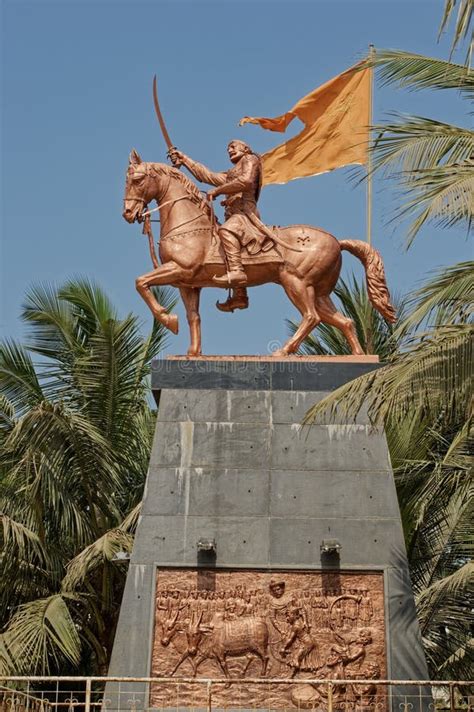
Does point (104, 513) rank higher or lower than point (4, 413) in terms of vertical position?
lower

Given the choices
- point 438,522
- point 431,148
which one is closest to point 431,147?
point 431,148

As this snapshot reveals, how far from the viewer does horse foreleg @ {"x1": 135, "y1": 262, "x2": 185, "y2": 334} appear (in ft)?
46.5

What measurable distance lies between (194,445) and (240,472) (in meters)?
0.59

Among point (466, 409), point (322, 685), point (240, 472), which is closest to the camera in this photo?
point (466, 409)

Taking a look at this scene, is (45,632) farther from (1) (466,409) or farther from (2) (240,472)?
(1) (466,409)

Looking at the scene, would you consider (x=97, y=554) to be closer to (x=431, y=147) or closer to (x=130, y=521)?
(x=130, y=521)

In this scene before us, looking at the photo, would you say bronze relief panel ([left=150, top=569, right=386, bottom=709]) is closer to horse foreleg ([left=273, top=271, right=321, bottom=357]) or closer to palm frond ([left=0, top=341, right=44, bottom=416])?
horse foreleg ([left=273, top=271, right=321, bottom=357])

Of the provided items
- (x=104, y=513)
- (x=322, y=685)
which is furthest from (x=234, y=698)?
(x=104, y=513)

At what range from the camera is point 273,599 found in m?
12.2

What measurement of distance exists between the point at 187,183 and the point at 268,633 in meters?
5.59

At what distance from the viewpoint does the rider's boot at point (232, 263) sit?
→ 14047 mm

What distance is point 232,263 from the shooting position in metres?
14.1

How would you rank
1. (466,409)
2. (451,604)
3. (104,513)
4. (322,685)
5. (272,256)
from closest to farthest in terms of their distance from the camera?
(466,409)
(322,685)
(272,256)
(451,604)
(104,513)

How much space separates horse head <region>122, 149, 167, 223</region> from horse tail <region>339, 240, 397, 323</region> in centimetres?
237
